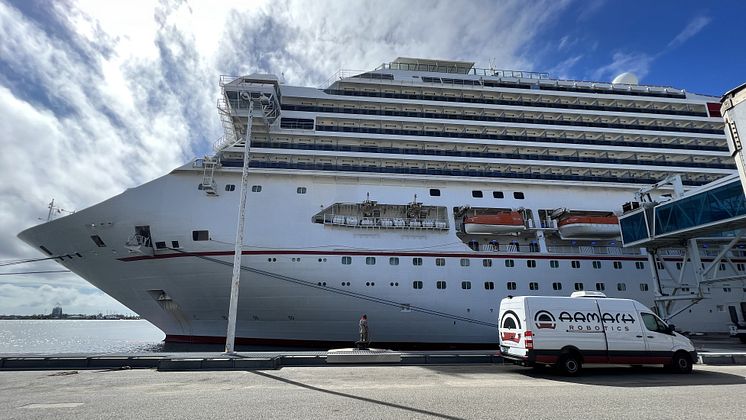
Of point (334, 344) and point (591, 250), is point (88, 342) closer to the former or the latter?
point (334, 344)

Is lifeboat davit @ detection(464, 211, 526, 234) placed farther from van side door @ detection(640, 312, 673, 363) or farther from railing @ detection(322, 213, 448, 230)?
van side door @ detection(640, 312, 673, 363)

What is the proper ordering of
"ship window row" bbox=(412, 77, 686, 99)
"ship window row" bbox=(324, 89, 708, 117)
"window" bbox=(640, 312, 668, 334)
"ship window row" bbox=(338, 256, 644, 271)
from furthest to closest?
"ship window row" bbox=(412, 77, 686, 99) → "ship window row" bbox=(324, 89, 708, 117) → "ship window row" bbox=(338, 256, 644, 271) → "window" bbox=(640, 312, 668, 334)

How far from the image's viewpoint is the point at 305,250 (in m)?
17.5

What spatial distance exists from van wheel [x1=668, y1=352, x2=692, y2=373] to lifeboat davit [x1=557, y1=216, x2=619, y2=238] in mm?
10393

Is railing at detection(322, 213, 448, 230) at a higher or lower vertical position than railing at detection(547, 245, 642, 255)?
higher

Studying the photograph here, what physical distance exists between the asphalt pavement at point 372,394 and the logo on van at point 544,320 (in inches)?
45.8

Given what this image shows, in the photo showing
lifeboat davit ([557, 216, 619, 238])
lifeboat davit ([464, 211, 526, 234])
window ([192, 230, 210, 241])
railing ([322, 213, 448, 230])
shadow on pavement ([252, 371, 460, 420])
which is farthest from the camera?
lifeboat davit ([557, 216, 619, 238])

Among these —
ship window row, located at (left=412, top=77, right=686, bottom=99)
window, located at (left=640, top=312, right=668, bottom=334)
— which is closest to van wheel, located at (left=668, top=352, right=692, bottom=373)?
window, located at (left=640, top=312, right=668, bottom=334)

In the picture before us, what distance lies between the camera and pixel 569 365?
903 cm

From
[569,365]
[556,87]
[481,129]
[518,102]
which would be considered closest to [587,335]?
[569,365]

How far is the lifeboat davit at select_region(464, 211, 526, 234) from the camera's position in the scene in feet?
61.9

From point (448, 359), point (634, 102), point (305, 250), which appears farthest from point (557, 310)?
point (634, 102)

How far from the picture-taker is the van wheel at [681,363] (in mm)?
9570

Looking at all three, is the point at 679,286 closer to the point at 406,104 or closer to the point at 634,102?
the point at 634,102
